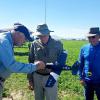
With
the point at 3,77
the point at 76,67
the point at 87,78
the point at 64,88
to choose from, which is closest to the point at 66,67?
the point at 76,67

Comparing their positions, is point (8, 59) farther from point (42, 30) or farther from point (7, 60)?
point (42, 30)

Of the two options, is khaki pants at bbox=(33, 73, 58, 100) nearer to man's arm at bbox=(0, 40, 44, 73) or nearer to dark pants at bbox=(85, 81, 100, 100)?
dark pants at bbox=(85, 81, 100, 100)

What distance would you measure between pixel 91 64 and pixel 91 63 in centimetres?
2

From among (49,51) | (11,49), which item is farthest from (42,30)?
(11,49)

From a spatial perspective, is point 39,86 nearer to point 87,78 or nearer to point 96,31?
point 87,78

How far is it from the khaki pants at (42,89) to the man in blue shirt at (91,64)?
0.65 metres

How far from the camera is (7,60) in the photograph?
18.9ft

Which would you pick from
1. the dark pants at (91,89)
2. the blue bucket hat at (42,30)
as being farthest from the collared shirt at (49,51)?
the dark pants at (91,89)

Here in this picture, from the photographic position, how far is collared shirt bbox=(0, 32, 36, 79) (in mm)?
5703

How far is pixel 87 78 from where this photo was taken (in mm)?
7281

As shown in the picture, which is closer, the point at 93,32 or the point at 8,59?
the point at 8,59

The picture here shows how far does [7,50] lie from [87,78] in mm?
2188

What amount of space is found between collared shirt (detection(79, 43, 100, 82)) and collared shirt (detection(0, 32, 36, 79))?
5.08 feet

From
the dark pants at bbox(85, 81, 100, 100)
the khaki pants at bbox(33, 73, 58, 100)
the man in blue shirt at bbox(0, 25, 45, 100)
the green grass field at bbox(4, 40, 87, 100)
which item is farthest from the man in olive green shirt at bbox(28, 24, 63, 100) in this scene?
the green grass field at bbox(4, 40, 87, 100)
